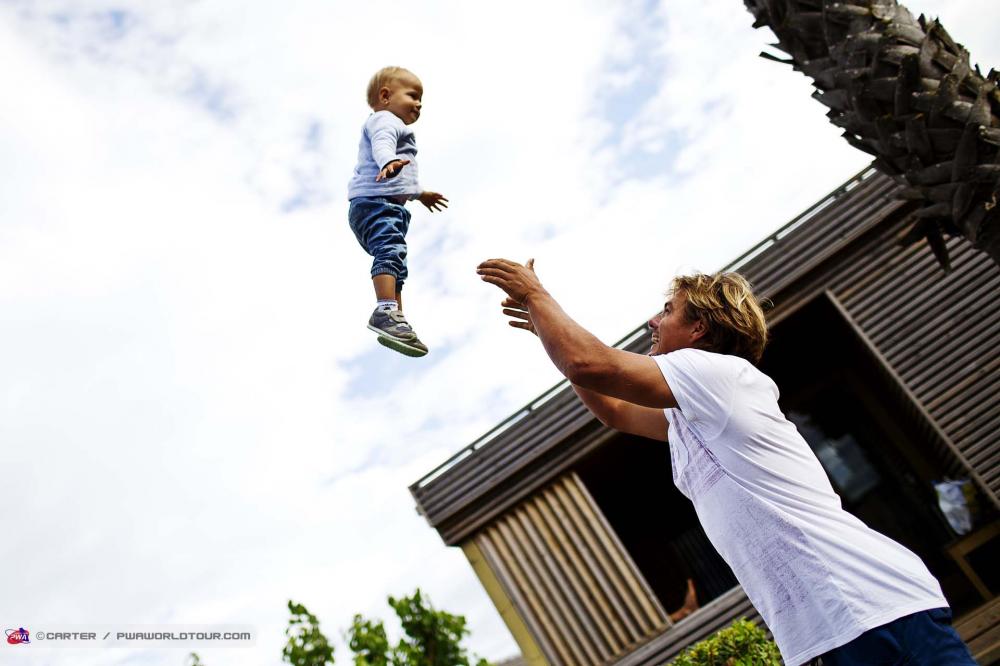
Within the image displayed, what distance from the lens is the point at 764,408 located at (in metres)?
2.62

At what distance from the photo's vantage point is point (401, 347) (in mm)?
3236

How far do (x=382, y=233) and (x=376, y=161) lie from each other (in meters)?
0.26

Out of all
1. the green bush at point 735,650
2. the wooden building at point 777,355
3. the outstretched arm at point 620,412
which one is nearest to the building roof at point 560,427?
the wooden building at point 777,355

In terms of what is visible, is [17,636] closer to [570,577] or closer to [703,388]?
[703,388]

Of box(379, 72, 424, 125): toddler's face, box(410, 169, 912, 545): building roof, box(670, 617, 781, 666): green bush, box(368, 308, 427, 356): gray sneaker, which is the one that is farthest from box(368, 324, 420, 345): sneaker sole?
box(410, 169, 912, 545): building roof

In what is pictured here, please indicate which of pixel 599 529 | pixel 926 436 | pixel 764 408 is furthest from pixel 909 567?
pixel 926 436

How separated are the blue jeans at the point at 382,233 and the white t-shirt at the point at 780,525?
1.20 m

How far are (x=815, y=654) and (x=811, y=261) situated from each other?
28.8 feet

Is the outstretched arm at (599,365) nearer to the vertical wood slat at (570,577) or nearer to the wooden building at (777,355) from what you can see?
the wooden building at (777,355)

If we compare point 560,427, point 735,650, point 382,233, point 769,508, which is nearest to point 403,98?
point 382,233

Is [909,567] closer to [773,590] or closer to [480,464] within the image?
[773,590]

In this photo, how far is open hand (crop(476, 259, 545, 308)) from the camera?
9.30 feet

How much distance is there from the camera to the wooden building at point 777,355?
9.88 metres

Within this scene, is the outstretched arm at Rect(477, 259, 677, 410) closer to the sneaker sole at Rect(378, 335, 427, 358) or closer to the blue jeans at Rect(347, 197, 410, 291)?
the sneaker sole at Rect(378, 335, 427, 358)
